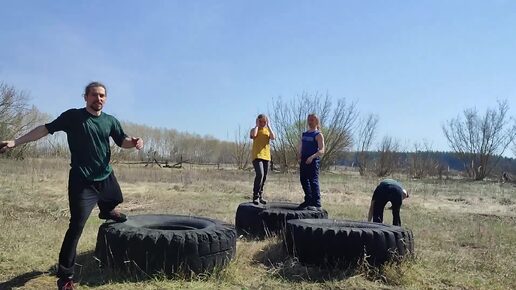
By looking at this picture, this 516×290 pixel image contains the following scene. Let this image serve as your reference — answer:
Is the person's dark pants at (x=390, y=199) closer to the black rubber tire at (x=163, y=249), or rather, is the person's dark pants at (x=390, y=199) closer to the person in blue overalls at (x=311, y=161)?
the person in blue overalls at (x=311, y=161)

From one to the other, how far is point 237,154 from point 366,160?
416 inches

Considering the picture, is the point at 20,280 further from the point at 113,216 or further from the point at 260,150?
the point at 260,150

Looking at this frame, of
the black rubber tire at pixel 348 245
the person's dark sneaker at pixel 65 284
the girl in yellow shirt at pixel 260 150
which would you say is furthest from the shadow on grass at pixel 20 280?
the girl in yellow shirt at pixel 260 150

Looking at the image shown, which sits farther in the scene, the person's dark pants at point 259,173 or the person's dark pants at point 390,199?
the person's dark pants at point 259,173

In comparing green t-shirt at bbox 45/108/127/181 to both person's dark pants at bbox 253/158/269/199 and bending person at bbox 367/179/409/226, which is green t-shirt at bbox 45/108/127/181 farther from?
bending person at bbox 367/179/409/226

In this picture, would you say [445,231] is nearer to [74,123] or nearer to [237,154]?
[74,123]

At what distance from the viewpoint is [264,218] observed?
7.01 meters

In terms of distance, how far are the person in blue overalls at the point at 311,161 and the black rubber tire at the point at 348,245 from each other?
1972mm

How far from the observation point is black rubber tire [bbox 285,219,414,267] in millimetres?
4988

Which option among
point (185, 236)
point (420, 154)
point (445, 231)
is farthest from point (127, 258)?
point (420, 154)

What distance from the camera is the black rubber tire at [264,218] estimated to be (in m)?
6.85

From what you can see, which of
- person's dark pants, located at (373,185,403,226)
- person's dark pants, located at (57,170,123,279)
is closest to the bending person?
person's dark pants, located at (373,185,403,226)

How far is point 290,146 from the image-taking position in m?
36.5

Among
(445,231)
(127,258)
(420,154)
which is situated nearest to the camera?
(127,258)
